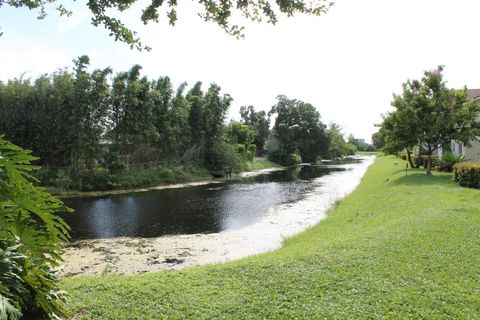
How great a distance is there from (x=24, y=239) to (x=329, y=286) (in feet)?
12.9

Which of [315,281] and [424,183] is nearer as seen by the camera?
[315,281]

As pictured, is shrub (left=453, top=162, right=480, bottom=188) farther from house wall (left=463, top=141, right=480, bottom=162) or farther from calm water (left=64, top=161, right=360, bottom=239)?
→ house wall (left=463, top=141, right=480, bottom=162)

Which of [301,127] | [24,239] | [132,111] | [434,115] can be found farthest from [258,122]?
[24,239]

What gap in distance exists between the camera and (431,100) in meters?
19.2

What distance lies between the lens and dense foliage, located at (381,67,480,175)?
18.4m

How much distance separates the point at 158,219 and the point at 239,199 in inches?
245

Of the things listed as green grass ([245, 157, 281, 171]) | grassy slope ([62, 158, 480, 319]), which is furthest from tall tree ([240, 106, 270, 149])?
grassy slope ([62, 158, 480, 319])

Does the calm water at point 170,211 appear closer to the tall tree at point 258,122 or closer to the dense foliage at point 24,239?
the dense foliage at point 24,239

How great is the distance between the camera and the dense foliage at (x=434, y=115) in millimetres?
18422

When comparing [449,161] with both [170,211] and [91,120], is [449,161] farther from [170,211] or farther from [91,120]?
[91,120]

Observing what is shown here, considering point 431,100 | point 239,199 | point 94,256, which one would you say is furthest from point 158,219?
point 431,100

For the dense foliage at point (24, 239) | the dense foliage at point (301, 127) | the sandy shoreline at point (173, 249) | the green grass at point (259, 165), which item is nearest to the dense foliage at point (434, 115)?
the sandy shoreline at point (173, 249)

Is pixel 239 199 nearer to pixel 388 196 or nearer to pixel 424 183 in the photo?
pixel 388 196

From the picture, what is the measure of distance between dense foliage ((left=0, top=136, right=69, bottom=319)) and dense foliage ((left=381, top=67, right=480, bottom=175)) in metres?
19.4
